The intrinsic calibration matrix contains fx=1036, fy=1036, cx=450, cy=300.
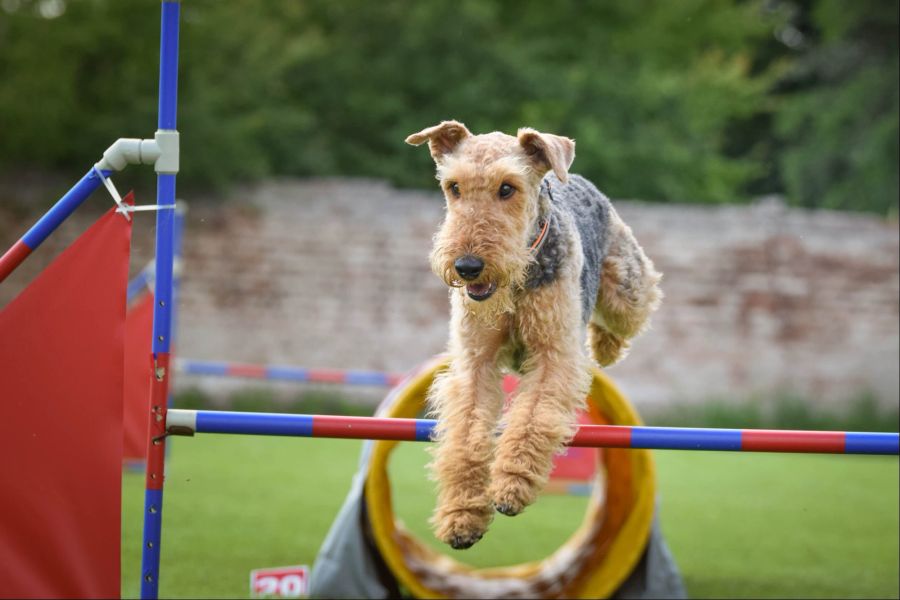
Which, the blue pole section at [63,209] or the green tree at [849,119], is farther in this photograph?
the green tree at [849,119]

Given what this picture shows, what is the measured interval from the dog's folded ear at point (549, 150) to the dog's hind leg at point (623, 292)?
2.20 feet

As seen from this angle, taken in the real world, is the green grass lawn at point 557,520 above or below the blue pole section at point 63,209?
below

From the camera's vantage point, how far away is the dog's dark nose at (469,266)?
8.22ft

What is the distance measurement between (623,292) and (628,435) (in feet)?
2.38

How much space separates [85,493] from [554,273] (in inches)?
57.1

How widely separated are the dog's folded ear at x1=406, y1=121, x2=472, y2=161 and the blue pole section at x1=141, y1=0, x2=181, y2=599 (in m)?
0.67

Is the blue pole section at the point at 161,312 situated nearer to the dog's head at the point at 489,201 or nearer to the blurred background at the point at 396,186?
the dog's head at the point at 489,201

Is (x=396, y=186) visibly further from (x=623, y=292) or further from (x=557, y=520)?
(x=623, y=292)

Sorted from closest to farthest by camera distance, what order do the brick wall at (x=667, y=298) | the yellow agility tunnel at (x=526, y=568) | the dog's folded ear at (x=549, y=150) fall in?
the dog's folded ear at (x=549, y=150)
the yellow agility tunnel at (x=526, y=568)
the brick wall at (x=667, y=298)

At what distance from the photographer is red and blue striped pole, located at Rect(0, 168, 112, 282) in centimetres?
285

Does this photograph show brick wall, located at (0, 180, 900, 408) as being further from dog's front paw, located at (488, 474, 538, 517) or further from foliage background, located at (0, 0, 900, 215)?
dog's front paw, located at (488, 474, 538, 517)

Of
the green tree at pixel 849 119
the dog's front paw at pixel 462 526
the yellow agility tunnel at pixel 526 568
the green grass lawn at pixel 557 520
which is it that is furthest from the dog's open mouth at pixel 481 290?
the green tree at pixel 849 119

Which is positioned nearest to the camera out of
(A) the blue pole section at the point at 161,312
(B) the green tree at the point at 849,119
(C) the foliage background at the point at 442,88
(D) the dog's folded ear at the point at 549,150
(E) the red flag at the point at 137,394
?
(D) the dog's folded ear at the point at 549,150

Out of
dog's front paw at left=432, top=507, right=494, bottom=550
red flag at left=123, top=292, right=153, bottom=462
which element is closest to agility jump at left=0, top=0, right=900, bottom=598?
dog's front paw at left=432, top=507, right=494, bottom=550
